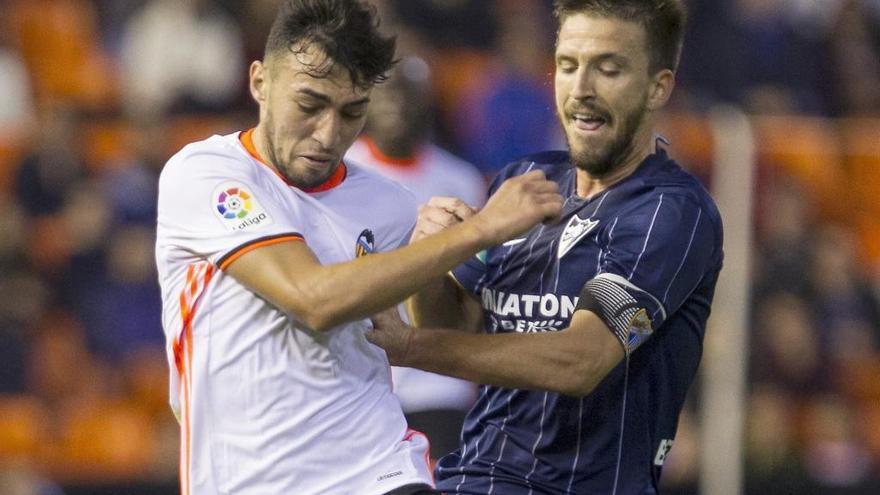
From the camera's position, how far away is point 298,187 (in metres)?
4.28

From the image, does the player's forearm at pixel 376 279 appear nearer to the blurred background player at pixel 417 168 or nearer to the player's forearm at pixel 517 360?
the player's forearm at pixel 517 360

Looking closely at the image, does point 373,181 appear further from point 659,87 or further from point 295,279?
point 659,87

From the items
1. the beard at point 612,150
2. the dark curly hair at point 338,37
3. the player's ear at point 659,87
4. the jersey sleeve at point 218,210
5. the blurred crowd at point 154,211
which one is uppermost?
the dark curly hair at point 338,37

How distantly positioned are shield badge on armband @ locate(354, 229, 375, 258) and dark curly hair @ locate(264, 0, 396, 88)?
0.42m

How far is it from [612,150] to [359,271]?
100cm

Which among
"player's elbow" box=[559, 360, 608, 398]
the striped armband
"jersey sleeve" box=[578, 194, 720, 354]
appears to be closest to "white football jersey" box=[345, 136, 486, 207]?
"jersey sleeve" box=[578, 194, 720, 354]

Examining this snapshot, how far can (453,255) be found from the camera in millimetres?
3957

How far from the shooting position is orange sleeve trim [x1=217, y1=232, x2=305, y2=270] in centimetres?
400

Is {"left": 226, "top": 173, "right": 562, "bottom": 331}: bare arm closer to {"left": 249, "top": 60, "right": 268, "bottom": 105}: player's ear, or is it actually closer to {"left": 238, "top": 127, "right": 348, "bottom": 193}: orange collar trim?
{"left": 238, "top": 127, "right": 348, "bottom": 193}: orange collar trim

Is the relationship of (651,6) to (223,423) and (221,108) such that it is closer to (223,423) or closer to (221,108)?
(223,423)

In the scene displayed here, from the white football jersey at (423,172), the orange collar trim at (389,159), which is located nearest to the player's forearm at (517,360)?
the white football jersey at (423,172)

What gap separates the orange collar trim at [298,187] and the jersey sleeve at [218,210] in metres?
0.07

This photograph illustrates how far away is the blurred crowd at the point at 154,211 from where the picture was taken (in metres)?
9.41

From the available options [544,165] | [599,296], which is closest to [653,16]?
[544,165]
